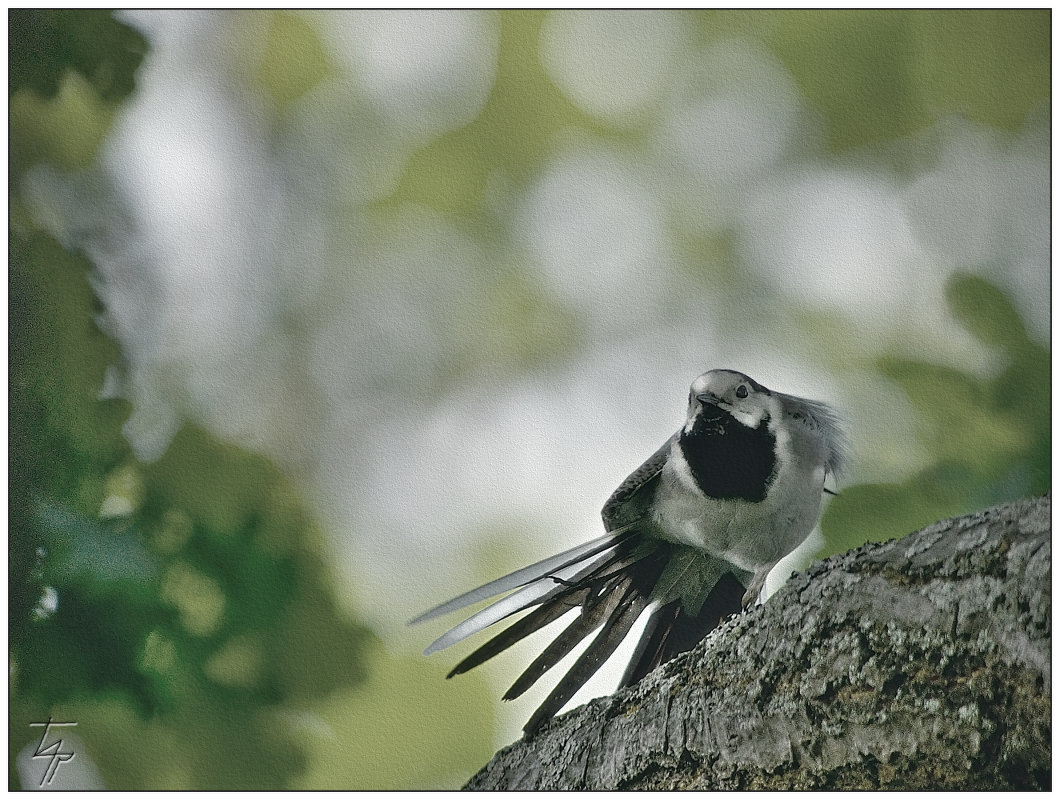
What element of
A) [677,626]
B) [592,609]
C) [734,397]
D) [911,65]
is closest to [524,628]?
[592,609]

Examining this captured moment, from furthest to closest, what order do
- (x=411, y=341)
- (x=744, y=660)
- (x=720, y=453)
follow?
(x=411, y=341) < (x=720, y=453) < (x=744, y=660)

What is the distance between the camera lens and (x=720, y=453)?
1.33m

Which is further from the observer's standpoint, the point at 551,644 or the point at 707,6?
the point at 707,6

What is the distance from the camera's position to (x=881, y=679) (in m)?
0.97

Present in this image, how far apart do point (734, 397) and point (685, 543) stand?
0.80 ft

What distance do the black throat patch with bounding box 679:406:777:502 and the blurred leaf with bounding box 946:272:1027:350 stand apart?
38cm

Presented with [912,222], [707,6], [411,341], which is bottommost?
[912,222]

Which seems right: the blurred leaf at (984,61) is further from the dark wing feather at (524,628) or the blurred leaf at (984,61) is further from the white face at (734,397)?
the dark wing feather at (524,628)

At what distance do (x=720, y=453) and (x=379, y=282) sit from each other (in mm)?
627

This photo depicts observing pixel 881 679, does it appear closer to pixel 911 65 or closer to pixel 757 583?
pixel 757 583

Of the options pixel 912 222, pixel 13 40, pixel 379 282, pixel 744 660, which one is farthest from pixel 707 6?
pixel 13 40

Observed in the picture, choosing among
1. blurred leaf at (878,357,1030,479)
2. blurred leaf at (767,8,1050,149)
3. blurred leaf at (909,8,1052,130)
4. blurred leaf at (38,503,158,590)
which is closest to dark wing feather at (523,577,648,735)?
blurred leaf at (878,357,1030,479)

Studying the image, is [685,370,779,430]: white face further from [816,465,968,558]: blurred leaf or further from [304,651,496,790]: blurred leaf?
[304,651,496,790]: blurred leaf

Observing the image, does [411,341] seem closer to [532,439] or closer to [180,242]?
[532,439]
